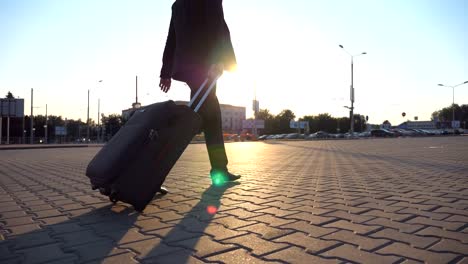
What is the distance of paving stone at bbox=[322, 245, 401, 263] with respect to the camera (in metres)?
1.96

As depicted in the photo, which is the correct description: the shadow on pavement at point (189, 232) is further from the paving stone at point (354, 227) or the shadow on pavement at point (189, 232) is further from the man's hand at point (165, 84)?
the man's hand at point (165, 84)

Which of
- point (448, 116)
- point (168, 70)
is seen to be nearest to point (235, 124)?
point (448, 116)

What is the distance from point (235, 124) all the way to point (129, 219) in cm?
15732

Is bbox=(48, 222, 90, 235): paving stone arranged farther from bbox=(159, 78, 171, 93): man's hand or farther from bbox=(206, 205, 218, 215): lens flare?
bbox=(159, 78, 171, 93): man's hand

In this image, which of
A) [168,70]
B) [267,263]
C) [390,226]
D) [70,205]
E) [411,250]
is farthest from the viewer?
[168,70]

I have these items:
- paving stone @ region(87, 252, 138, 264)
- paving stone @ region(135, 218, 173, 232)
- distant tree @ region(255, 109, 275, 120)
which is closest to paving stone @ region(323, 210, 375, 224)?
paving stone @ region(135, 218, 173, 232)

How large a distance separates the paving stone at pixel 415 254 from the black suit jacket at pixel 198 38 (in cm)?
283

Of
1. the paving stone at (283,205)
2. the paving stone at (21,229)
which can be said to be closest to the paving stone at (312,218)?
the paving stone at (283,205)

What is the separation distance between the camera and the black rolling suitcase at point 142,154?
2969mm

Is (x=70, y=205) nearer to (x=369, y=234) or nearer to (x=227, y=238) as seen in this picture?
(x=227, y=238)

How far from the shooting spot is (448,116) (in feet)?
511

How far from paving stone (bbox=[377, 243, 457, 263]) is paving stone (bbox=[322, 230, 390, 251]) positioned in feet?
0.23

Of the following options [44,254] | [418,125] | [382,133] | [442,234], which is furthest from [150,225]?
[418,125]

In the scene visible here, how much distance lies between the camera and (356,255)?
2047 mm
